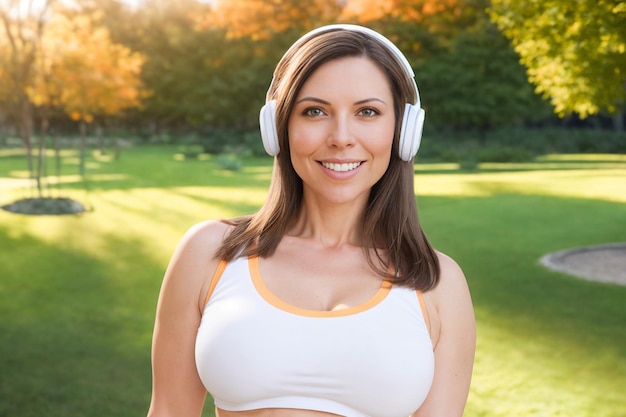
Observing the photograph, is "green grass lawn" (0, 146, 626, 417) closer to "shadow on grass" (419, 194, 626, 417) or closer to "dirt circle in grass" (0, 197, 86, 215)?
"shadow on grass" (419, 194, 626, 417)

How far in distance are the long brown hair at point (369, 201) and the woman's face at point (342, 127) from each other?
3 centimetres

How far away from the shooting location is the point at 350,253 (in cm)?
230

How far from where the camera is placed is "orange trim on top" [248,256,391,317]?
2053 millimetres

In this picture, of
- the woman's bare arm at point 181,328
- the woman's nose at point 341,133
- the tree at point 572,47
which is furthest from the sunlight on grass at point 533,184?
the woman's bare arm at point 181,328

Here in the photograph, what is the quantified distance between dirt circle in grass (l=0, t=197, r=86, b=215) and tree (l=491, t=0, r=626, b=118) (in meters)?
9.97

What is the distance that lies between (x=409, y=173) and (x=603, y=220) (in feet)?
44.7

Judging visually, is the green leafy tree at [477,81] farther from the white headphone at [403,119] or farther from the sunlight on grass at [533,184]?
the white headphone at [403,119]

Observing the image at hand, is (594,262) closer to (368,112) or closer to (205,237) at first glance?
(368,112)

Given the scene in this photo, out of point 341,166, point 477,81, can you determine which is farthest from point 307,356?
point 477,81

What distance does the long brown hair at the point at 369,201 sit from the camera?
6.87 feet

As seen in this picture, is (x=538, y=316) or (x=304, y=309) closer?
(x=304, y=309)

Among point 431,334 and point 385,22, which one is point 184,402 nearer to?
point 431,334

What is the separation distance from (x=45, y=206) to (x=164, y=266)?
7.07m

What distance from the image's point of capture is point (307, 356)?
200cm
